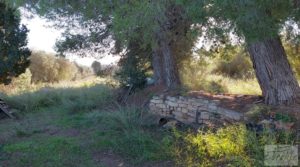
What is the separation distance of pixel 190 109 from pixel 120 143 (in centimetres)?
232

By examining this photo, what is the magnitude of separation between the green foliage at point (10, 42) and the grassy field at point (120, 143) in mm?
3321

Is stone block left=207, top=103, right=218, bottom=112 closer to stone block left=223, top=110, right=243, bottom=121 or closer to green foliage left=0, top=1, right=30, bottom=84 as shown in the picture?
stone block left=223, top=110, right=243, bottom=121

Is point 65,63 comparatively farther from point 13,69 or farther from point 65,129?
point 65,129

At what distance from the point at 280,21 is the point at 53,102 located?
10.9m

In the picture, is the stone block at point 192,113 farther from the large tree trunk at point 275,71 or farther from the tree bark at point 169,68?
the tree bark at point 169,68

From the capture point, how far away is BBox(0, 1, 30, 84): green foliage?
45.7ft

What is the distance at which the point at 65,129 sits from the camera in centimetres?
937

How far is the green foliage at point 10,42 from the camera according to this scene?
1394 cm

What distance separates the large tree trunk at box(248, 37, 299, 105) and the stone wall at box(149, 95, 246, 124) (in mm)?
801

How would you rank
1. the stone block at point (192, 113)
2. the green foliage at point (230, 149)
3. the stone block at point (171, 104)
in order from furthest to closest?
the stone block at point (171, 104) → the stone block at point (192, 113) → the green foliage at point (230, 149)

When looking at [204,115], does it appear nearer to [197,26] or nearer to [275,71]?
[275,71]

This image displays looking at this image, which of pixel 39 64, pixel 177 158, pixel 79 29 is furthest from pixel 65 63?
pixel 177 158

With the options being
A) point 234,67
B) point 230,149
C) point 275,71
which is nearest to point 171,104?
point 275,71

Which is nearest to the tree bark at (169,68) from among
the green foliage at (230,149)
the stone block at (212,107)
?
the stone block at (212,107)
